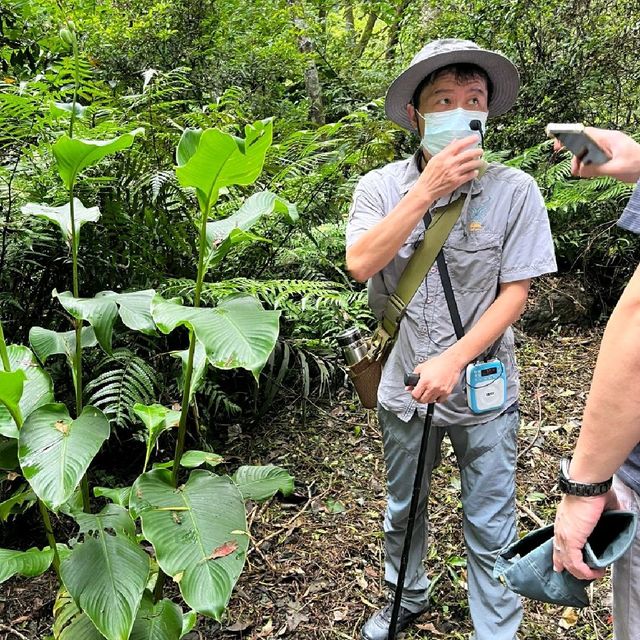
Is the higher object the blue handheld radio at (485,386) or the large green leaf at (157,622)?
the blue handheld radio at (485,386)

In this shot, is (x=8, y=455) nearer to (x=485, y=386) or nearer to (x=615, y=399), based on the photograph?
(x=485, y=386)

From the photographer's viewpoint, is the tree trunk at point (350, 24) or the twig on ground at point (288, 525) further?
the tree trunk at point (350, 24)

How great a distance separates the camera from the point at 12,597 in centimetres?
232

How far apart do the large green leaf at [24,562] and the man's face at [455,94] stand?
1.77 meters

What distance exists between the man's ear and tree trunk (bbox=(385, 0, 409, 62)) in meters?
6.42

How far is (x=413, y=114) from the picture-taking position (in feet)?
6.25

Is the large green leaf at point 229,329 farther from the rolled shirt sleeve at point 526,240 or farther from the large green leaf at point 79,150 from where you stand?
the rolled shirt sleeve at point 526,240

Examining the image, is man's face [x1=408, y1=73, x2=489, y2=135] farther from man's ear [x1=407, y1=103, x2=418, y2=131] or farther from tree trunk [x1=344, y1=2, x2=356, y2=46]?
tree trunk [x1=344, y1=2, x2=356, y2=46]

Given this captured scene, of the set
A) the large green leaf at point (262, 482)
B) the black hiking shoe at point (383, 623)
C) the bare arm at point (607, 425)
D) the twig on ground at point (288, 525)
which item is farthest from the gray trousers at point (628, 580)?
the twig on ground at point (288, 525)

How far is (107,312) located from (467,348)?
105 cm

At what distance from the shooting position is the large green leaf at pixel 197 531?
56.9 inches

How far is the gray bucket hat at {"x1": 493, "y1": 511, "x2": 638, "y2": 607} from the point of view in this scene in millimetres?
1087

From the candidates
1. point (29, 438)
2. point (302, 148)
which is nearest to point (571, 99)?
point (302, 148)

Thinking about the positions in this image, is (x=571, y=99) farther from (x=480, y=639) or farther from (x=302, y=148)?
(x=480, y=639)
